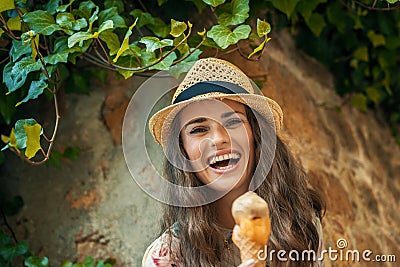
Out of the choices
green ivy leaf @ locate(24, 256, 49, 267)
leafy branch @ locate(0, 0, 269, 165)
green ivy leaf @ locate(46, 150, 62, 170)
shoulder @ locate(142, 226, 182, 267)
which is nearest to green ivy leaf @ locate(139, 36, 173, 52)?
leafy branch @ locate(0, 0, 269, 165)

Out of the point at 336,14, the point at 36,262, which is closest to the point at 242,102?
the point at 36,262

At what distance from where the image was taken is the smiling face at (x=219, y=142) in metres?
1.39

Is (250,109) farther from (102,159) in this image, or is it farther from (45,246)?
(45,246)

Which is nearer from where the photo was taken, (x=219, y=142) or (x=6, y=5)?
(x=219, y=142)

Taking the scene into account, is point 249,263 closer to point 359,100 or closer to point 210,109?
point 210,109

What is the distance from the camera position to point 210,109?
1.42 metres

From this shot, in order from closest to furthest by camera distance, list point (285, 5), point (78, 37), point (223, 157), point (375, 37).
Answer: point (223, 157), point (78, 37), point (285, 5), point (375, 37)

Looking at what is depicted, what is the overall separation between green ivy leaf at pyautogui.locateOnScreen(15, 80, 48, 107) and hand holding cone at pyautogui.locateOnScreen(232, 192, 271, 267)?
66cm

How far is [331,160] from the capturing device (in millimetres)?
2119

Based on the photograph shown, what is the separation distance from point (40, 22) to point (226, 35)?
444 mm

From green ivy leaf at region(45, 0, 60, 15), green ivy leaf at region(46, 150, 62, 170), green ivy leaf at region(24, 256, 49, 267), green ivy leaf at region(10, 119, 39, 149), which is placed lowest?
green ivy leaf at region(24, 256, 49, 267)

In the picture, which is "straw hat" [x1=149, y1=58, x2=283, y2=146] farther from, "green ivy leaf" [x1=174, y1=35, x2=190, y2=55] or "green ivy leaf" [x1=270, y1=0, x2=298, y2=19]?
"green ivy leaf" [x1=270, y1=0, x2=298, y2=19]

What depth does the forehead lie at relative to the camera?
4.65 feet

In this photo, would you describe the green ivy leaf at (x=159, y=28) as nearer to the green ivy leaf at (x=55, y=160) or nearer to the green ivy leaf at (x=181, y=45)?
the green ivy leaf at (x=181, y=45)
